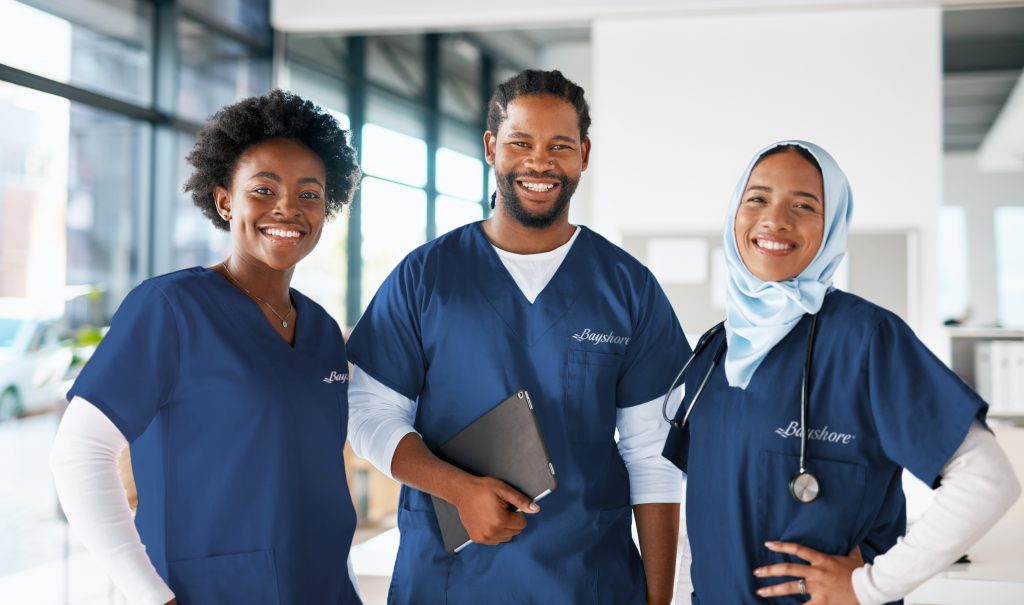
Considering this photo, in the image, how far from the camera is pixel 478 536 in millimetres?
1389

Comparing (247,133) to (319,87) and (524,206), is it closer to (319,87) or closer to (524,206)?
(524,206)

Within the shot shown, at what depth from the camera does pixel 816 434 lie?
1260 millimetres

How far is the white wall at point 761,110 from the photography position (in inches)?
176

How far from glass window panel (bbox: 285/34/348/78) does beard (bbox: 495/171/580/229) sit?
3848 mm

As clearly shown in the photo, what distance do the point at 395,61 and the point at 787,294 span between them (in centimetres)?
424

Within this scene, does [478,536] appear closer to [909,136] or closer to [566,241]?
[566,241]

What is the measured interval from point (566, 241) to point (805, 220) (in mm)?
473

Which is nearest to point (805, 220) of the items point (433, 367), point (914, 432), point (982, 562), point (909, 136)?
point (914, 432)

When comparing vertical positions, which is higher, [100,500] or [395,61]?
[395,61]

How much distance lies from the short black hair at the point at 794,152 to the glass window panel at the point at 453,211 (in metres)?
3.90

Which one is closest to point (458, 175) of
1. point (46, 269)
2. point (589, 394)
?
point (46, 269)

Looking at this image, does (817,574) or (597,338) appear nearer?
(817,574)

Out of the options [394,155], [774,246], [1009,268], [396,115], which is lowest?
[774,246]

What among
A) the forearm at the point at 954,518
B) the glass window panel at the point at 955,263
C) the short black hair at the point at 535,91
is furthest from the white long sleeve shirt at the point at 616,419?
the glass window panel at the point at 955,263
